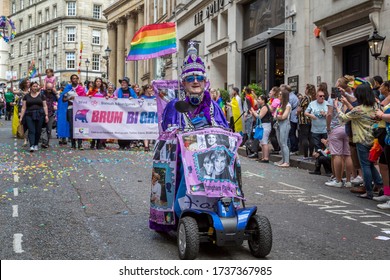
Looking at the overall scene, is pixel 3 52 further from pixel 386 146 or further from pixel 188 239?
pixel 188 239

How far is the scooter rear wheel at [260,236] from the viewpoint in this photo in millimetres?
4988

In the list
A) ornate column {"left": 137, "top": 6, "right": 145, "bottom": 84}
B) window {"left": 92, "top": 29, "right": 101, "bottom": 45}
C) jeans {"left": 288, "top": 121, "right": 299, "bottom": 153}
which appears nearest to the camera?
jeans {"left": 288, "top": 121, "right": 299, "bottom": 153}

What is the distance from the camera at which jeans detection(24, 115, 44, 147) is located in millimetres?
14484

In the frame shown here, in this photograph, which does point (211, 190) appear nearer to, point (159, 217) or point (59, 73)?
point (159, 217)

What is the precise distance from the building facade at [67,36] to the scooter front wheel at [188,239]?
254 feet

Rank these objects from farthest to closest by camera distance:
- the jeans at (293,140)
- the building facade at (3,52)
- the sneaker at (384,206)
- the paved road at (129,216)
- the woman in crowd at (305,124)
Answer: the building facade at (3,52) → the jeans at (293,140) → the woman in crowd at (305,124) → the sneaker at (384,206) → the paved road at (129,216)

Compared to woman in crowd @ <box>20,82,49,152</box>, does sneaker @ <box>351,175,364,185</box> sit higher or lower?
lower

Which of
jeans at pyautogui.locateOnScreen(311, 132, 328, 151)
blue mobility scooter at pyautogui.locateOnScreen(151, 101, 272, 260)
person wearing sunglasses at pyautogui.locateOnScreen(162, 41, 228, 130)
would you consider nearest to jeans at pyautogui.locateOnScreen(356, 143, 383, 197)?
jeans at pyautogui.locateOnScreen(311, 132, 328, 151)

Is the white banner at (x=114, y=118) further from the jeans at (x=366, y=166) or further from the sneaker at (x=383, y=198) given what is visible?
the sneaker at (x=383, y=198)

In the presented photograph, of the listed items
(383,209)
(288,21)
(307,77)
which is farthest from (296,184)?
(288,21)

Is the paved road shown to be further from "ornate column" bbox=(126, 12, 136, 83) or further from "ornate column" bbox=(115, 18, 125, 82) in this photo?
"ornate column" bbox=(115, 18, 125, 82)

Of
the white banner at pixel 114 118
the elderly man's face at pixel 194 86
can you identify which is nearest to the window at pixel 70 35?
the white banner at pixel 114 118

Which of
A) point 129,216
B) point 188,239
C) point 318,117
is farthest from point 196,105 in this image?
point 318,117

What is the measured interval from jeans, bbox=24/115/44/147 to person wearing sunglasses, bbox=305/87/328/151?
687cm
